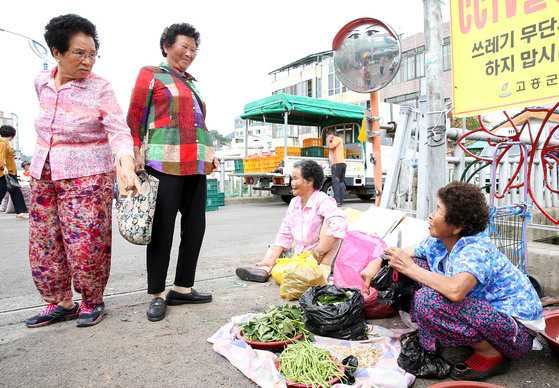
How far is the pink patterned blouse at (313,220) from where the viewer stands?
329 centimetres

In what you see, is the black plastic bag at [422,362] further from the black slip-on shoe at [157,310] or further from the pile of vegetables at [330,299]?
the black slip-on shoe at [157,310]

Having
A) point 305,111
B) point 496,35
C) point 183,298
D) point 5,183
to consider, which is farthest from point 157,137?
point 305,111

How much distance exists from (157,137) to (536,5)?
8.69ft

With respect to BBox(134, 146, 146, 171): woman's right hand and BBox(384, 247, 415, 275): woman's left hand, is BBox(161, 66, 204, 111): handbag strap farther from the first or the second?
BBox(384, 247, 415, 275): woman's left hand

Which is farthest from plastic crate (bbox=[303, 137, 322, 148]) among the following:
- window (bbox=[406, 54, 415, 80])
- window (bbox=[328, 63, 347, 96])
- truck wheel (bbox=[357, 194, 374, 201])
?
window (bbox=[328, 63, 347, 96])

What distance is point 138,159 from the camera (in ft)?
8.65

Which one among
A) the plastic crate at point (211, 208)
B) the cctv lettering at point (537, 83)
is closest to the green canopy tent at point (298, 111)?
the plastic crate at point (211, 208)

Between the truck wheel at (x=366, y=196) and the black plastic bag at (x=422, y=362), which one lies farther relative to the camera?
the truck wheel at (x=366, y=196)

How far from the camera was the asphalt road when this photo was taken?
6.23 feet

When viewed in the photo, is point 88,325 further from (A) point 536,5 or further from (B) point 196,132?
(A) point 536,5

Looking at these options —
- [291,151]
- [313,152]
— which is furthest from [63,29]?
[313,152]

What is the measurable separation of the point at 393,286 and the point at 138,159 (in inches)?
74.4

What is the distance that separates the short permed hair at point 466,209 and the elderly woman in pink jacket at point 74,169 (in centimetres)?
182

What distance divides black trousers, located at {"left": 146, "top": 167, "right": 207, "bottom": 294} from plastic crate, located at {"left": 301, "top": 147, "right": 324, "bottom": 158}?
27.2 ft
